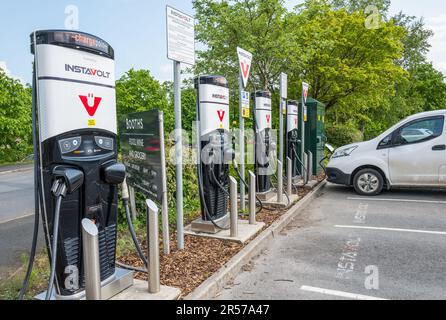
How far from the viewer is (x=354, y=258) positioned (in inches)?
166

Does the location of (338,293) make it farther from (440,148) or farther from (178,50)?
(440,148)

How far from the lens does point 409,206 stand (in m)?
6.84

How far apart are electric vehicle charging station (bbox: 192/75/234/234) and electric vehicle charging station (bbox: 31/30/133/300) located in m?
1.85

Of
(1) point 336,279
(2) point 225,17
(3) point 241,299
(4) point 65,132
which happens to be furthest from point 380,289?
(2) point 225,17

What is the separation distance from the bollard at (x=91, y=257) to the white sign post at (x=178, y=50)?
5.85 feet

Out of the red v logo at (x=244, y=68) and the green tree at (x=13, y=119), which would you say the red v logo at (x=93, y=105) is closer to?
the red v logo at (x=244, y=68)

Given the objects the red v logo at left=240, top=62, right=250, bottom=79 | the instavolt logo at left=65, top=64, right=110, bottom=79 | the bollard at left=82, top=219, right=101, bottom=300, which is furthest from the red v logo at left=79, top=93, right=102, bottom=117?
the red v logo at left=240, top=62, right=250, bottom=79

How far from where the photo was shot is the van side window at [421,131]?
23.6ft

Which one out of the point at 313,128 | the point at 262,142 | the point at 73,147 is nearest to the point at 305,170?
the point at 313,128

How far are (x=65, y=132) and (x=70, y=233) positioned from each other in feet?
2.41

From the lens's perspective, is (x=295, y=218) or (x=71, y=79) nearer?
(x=71, y=79)

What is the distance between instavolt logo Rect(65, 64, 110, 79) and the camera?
2.55 meters

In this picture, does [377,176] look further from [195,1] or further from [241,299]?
[195,1]

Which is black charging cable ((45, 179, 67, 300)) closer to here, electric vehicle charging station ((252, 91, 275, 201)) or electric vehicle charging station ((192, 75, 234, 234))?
electric vehicle charging station ((192, 75, 234, 234))
